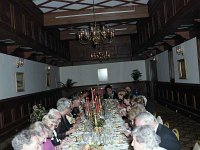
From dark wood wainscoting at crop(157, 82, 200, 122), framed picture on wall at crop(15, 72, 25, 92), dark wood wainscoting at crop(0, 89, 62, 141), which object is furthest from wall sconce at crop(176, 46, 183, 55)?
dark wood wainscoting at crop(0, 89, 62, 141)

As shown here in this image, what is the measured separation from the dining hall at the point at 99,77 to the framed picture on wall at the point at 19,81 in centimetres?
4

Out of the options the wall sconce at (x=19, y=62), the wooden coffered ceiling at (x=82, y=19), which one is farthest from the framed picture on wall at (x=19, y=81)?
the wooden coffered ceiling at (x=82, y=19)

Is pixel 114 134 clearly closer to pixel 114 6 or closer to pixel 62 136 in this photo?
pixel 62 136

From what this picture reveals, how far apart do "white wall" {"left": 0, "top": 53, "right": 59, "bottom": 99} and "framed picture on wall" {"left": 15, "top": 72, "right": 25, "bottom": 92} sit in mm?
130

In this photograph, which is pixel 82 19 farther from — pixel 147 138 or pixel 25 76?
pixel 147 138

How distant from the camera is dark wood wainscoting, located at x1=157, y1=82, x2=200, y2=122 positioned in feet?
30.8

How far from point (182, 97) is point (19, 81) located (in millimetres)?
6144

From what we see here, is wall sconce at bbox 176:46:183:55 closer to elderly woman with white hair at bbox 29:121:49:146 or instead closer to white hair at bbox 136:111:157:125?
white hair at bbox 136:111:157:125

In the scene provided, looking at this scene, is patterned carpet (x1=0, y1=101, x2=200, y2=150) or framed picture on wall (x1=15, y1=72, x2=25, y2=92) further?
framed picture on wall (x1=15, y1=72, x2=25, y2=92)

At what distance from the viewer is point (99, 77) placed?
18.9 m

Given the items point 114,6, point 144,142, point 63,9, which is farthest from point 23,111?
point 144,142

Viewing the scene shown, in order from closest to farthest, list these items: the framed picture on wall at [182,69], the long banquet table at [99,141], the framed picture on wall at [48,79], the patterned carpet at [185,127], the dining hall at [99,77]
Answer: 1. the long banquet table at [99,141]
2. the dining hall at [99,77]
3. the patterned carpet at [185,127]
4. the framed picture on wall at [182,69]
5. the framed picture on wall at [48,79]

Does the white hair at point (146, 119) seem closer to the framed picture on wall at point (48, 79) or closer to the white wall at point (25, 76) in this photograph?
the white wall at point (25, 76)

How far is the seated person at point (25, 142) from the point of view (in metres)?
2.81
